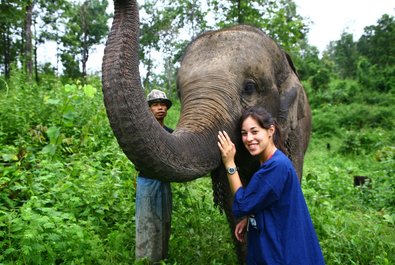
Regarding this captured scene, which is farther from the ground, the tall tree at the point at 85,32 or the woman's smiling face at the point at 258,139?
the tall tree at the point at 85,32

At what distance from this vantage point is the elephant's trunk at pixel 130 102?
180cm

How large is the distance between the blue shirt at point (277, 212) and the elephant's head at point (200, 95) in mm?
336

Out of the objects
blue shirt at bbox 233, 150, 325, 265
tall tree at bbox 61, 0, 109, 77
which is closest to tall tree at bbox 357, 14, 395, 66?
tall tree at bbox 61, 0, 109, 77

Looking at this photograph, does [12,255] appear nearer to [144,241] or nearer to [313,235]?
[144,241]

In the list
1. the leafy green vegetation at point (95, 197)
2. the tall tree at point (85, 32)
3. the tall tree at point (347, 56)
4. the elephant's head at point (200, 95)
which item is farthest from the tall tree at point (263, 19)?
the tall tree at point (347, 56)

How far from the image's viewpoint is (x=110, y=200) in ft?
13.7

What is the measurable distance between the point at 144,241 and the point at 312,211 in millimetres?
2653

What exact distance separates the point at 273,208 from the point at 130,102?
0.94 meters

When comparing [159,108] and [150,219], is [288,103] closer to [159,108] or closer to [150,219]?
[159,108]

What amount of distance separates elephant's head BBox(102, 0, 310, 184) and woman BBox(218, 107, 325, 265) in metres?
0.30

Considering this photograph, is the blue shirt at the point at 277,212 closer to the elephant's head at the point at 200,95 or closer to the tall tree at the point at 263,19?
the elephant's head at the point at 200,95

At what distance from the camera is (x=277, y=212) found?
220 centimetres

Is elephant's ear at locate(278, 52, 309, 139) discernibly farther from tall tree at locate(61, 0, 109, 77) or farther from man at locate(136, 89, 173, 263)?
tall tree at locate(61, 0, 109, 77)

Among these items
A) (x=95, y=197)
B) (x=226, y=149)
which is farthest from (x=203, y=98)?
(x=95, y=197)
